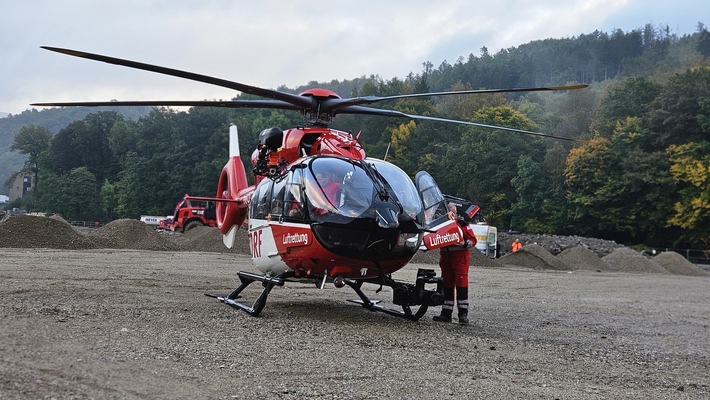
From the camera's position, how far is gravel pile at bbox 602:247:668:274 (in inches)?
1554

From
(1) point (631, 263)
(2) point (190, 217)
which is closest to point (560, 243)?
(1) point (631, 263)

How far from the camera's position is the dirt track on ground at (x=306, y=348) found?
5.88 metres

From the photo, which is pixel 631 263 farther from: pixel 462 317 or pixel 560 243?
pixel 462 317

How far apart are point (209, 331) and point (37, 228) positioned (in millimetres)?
22006

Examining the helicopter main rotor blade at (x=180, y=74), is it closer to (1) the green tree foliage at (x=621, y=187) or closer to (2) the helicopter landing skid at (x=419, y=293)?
(2) the helicopter landing skid at (x=419, y=293)

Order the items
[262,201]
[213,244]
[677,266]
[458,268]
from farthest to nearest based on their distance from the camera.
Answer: [677,266] → [213,244] → [458,268] → [262,201]

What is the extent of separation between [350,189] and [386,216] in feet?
2.01

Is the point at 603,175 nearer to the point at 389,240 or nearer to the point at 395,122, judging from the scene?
the point at 395,122

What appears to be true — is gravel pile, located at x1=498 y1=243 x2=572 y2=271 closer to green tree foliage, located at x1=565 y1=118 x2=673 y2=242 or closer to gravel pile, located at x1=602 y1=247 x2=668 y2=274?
gravel pile, located at x1=602 y1=247 x2=668 y2=274

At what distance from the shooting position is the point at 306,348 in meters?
7.82

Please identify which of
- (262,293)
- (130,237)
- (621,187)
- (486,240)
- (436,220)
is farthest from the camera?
(621,187)

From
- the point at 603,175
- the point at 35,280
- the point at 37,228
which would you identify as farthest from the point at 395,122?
the point at 35,280

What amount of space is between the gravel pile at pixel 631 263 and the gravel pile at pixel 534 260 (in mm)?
3635

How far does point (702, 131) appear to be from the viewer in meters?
57.4
